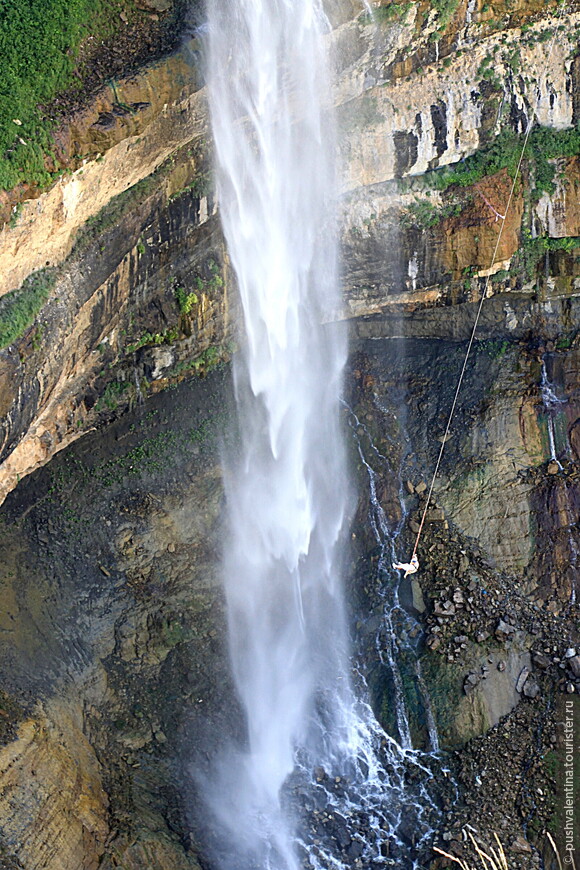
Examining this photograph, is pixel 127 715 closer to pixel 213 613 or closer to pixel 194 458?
pixel 213 613

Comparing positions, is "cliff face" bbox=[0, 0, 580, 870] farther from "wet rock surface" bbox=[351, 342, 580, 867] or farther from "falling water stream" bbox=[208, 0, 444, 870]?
"falling water stream" bbox=[208, 0, 444, 870]

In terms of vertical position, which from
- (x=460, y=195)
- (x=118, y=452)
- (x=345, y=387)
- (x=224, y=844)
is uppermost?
(x=460, y=195)

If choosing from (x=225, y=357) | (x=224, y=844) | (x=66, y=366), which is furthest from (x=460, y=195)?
Result: (x=224, y=844)

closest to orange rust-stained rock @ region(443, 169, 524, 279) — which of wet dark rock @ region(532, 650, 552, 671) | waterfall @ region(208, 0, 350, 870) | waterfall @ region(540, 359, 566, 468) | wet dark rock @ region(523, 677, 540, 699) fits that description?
waterfall @ region(208, 0, 350, 870)

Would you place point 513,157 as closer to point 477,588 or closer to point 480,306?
point 480,306

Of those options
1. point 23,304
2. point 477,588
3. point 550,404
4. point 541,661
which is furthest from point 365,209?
point 541,661

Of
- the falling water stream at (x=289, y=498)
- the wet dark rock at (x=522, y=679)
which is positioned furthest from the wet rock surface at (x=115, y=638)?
the wet dark rock at (x=522, y=679)
